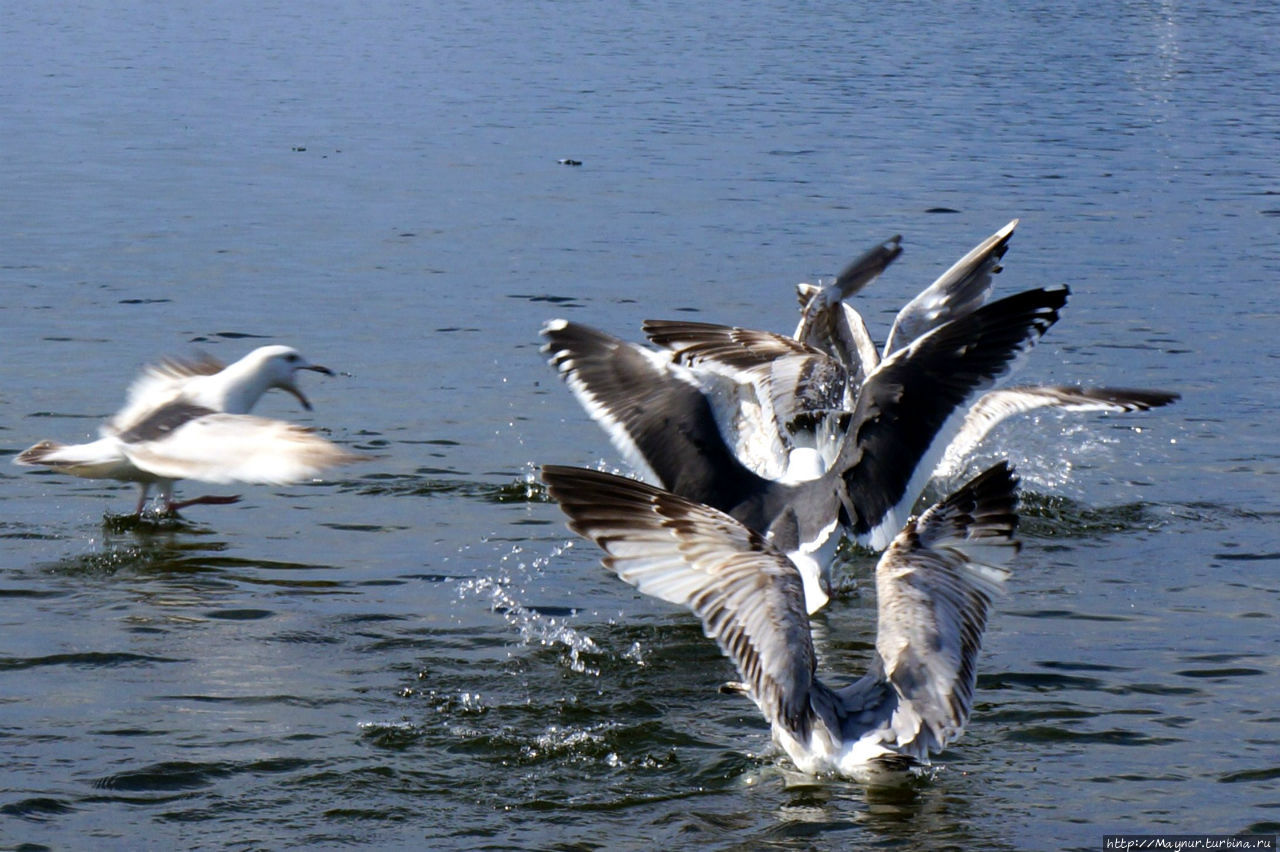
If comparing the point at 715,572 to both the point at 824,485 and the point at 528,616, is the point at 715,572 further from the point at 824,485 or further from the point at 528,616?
the point at 528,616

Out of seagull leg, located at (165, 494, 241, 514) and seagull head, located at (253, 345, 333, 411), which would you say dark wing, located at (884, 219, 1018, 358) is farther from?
seagull leg, located at (165, 494, 241, 514)

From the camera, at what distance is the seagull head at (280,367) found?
30.3ft

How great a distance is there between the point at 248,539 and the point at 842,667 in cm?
316

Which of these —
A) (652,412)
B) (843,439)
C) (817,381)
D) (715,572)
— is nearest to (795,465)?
(843,439)

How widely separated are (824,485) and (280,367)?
3.13 m

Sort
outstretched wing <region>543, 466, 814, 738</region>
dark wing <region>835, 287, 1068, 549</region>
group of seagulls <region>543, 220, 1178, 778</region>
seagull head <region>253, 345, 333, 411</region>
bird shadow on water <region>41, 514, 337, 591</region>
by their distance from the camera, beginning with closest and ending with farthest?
outstretched wing <region>543, 466, 814, 738</region> < group of seagulls <region>543, 220, 1178, 778</region> < dark wing <region>835, 287, 1068, 549</region> < bird shadow on water <region>41, 514, 337, 591</region> < seagull head <region>253, 345, 333, 411</region>

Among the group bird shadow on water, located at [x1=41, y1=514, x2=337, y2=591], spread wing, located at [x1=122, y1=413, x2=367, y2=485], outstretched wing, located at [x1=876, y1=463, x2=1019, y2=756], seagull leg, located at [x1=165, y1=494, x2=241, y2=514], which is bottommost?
bird shadow on water, located at [x1=41, y1=514, x2=337, y2=591]

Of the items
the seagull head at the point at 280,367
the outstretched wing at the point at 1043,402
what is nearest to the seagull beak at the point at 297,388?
the seagull head at the point at 280,367

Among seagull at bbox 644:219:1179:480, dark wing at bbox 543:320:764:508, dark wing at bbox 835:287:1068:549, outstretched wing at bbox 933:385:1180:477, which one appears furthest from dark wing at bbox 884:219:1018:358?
dark wing at bbox 543:320:764:508

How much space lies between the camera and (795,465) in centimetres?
831

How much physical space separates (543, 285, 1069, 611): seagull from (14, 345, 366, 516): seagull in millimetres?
1449

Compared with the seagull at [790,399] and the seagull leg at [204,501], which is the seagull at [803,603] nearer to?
the seagull at [790,399]

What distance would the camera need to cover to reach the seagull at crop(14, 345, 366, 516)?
732cm

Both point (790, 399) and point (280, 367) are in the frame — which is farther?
point (280, 367)
